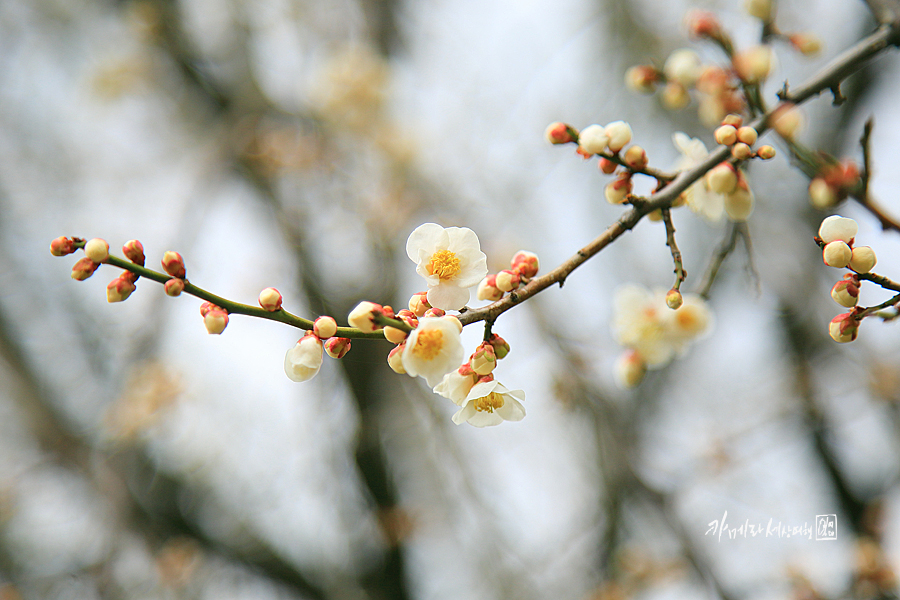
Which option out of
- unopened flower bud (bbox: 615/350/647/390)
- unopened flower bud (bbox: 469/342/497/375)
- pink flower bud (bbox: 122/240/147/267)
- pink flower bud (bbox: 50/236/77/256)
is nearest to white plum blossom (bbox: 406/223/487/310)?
unopened flower bud (bbox: 469/342/497/375)

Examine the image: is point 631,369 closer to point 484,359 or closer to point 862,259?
point 862,259

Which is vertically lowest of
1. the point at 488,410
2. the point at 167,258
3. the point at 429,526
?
the point at 429,526

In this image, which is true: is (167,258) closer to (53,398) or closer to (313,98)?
(313,98)

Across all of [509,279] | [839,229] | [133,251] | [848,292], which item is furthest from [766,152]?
[133,251]

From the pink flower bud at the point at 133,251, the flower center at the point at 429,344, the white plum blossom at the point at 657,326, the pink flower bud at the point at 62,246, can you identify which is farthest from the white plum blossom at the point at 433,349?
the white plum blossom at the point at 657,326

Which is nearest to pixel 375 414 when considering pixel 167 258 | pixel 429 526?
pixel 429 526

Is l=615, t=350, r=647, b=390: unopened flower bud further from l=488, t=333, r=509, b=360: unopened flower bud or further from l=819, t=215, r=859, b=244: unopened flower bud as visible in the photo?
l=488, t=333, r=509, b=360: unopened flower bud
